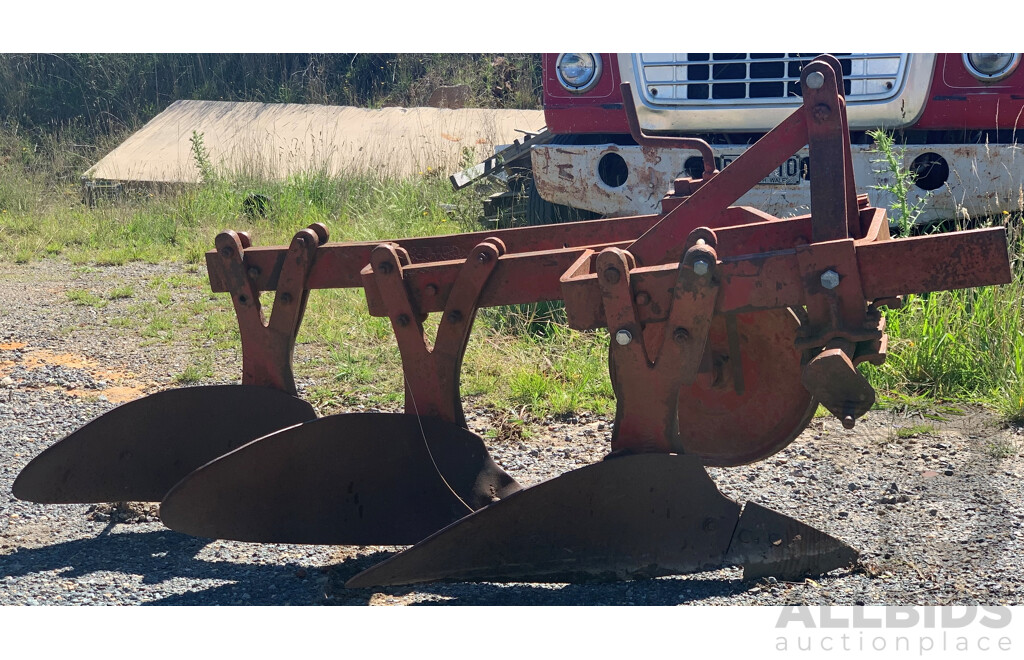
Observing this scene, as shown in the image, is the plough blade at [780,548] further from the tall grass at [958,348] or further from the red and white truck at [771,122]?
the red and white truck at [771,122]

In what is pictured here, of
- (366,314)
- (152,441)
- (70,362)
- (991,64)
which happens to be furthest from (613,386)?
(70,362)

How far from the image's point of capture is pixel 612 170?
5.26 m

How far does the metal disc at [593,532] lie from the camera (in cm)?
261

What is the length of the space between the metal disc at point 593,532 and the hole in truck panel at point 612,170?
2.84 m

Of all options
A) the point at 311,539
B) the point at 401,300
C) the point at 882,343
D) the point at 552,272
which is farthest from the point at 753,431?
the point at 311,539

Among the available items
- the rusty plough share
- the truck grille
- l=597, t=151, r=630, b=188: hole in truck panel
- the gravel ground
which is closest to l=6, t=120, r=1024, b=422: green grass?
the gravel ground

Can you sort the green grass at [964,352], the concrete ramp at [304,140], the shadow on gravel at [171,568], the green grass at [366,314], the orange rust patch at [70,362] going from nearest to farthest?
the shadow on gravel at [171,568] → the green grass at [964,352] → the green grass at [366,314] → the orange rust patch at [70,362] → the concrete ramp at [304,140]

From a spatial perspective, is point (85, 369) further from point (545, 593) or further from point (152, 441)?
point (545, 593)

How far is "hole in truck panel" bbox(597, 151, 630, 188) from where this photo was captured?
521 cm

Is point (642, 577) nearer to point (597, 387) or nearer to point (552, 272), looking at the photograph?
point (552, 272)

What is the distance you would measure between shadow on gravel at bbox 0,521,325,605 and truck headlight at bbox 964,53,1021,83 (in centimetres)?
381

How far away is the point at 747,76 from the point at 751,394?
240 centimetres

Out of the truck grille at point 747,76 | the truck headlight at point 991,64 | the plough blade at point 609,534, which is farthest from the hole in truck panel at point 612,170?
the plough blade at point 609,534

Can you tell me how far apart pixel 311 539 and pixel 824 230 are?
68.5 inches
